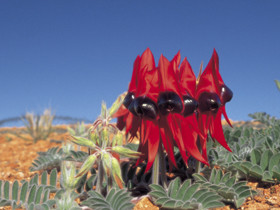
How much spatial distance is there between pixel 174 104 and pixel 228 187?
0.56 meters

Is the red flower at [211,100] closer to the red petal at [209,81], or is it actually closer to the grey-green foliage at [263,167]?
the red petal at [209,81]

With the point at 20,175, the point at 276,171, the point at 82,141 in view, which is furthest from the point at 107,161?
the point at 20,175

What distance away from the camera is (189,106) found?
1.50 metres

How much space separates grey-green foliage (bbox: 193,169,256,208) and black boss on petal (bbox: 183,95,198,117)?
0.41 metres

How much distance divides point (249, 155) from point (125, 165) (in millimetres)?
758

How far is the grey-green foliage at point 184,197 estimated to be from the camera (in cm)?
157

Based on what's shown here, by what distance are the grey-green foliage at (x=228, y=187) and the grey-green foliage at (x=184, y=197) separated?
9 cm

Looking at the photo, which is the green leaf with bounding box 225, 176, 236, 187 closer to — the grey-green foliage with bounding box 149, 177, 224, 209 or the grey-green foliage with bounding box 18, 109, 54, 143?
the grey-green foliage with bounding box 149, 177, 224, 209

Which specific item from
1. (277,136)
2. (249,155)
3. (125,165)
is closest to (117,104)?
(125,165)

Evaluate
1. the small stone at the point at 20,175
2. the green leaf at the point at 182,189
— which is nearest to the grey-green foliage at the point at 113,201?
the green leaf at the point at 182,189

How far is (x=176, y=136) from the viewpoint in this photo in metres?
1.48

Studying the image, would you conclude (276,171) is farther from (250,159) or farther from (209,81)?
(209,81)

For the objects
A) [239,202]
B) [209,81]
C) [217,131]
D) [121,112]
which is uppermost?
[209,81]

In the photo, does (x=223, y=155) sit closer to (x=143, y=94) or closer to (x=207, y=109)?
(x=207, y=109)
